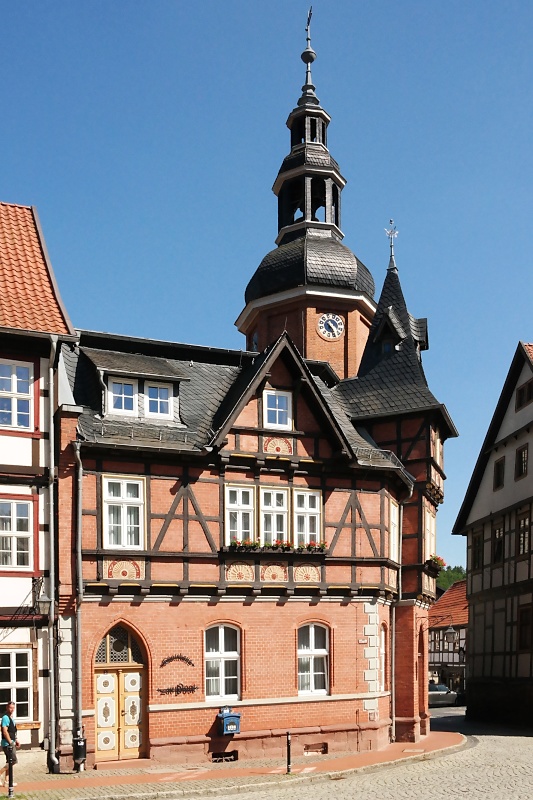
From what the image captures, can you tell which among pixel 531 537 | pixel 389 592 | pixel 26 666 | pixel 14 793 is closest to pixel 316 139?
pixel 531 537

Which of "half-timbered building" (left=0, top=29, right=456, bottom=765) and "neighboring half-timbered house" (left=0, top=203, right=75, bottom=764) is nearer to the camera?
"neighboring half-timbered house" (left=0, top=203, right=75, bottom=764)

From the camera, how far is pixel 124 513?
2519cm

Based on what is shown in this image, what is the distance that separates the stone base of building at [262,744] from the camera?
24594mm

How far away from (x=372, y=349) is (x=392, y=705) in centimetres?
1115

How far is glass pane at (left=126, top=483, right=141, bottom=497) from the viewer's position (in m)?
25.4

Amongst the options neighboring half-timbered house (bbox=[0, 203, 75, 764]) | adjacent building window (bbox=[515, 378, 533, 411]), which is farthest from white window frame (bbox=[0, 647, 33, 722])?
adjacent building window (bbox=[515, 378, 533, 411])

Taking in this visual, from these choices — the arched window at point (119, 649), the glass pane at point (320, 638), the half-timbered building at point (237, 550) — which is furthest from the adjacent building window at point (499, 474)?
the arched window at point (119, 649)

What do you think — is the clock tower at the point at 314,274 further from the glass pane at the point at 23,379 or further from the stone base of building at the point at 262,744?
the glass pane at the point at 23,379

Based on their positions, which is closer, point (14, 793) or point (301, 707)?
point (14, 793)

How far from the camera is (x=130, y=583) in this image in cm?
2480

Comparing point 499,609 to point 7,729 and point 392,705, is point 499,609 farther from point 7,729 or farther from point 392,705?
point 7,729

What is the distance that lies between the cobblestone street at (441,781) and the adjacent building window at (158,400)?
9.71 meters

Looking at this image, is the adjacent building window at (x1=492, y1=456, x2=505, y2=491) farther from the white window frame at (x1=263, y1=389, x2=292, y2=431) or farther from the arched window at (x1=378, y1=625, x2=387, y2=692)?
the white window frame at (x1=263, y1=389, x2=292, y2=431)

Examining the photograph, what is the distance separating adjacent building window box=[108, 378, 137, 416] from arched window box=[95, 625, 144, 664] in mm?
5335
